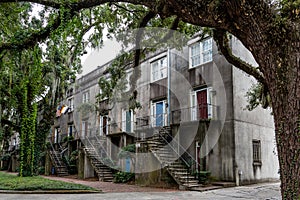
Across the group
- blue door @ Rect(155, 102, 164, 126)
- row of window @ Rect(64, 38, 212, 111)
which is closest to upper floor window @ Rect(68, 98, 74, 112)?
row of window @ Rect(64, 38, 212, 111)

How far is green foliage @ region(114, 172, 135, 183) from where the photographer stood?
1837cm

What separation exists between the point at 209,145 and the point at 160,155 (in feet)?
8.40

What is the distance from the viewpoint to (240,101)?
16.1m

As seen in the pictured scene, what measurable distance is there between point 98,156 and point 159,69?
744cm

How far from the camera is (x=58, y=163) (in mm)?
25625

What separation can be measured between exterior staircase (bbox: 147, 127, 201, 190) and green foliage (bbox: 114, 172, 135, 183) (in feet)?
8.56

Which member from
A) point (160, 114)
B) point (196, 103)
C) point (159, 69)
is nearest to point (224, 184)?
point (196, 103)

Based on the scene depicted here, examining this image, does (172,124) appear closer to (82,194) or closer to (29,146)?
(82,194)

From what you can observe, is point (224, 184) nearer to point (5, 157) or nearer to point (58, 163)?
point (58, 163)

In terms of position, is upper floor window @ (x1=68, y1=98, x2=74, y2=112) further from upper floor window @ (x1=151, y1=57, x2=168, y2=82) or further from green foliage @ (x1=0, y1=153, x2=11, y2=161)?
upper floor window @ (x1=151, y1=57, x2=168, y2=82)

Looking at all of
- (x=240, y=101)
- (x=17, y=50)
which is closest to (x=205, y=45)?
(x=240, y=101)

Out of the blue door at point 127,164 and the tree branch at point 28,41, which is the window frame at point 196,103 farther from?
the tree branch at point 28,41

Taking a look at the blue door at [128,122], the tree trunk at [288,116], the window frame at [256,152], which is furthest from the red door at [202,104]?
the tree trunk at [288,116]

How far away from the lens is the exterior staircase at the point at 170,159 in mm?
14111
